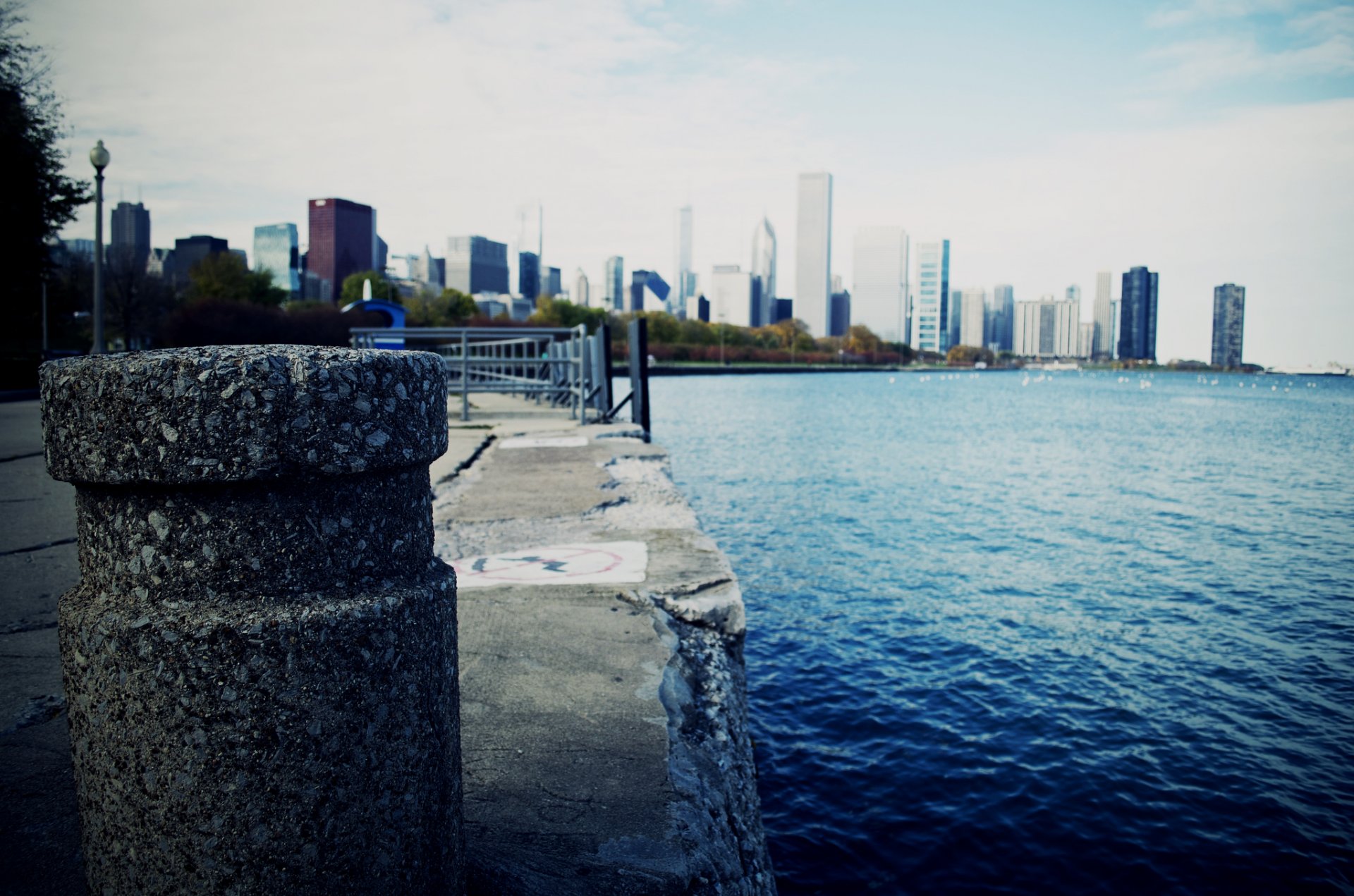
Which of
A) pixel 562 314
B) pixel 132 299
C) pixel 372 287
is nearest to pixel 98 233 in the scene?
pixel 132 299

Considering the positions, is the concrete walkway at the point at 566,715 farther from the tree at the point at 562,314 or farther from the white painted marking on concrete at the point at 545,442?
the tree at the point at 562,314

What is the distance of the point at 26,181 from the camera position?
25922mm

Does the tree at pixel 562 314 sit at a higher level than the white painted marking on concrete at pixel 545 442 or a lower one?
higher

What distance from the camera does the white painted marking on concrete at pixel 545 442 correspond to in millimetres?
11578

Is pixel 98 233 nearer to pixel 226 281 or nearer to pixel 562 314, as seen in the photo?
pixel 226 281

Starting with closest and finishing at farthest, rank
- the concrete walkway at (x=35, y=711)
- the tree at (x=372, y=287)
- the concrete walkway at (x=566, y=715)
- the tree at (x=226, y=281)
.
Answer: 1. the concrete walkway at (x=35, y=711)
2. the concrete walkway at (x=566, y=715)
3. the tree at (x=226, y=281)
4. the tree at (x=372, y=287)

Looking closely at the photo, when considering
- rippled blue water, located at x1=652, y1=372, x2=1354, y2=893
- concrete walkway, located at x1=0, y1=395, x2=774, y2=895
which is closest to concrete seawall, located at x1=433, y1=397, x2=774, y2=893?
concrete walkway, located at x1=0, y1=395, x2=774, y2=895

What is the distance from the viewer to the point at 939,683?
28.2ft

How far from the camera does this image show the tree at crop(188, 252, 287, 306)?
247 ft

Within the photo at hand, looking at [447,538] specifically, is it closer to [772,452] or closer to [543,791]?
[543,791]

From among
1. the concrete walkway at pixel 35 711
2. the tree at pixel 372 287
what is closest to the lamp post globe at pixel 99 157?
the concrete walkway at pixel 35 711

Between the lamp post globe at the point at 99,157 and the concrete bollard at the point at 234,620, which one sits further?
the lamp post globe at the point at 99,157

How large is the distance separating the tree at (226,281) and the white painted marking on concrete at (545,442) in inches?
2728

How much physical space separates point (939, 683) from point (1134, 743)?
179 centimetres
